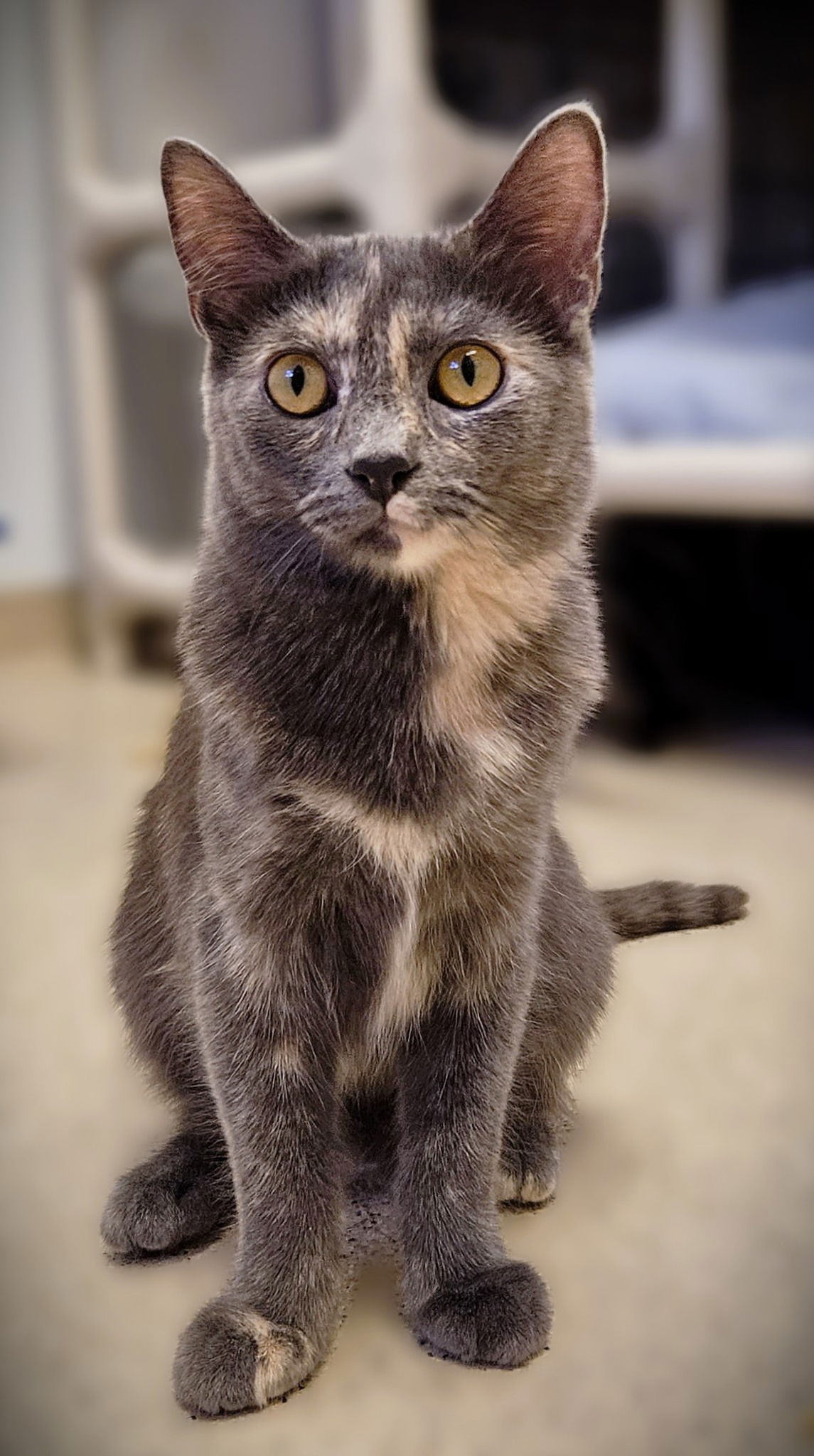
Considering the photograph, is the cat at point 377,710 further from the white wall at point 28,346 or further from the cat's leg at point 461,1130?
the white wall at point 28,346

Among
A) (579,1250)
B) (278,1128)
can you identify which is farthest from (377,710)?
(579,1250)

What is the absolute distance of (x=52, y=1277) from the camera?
58 centimetres

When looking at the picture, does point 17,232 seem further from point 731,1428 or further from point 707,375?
point 731,1428

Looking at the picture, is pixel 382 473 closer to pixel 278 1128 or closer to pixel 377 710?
pixel 377 710

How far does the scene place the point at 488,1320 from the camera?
21.1 inches

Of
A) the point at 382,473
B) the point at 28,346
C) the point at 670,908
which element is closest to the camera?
the point at 382,473

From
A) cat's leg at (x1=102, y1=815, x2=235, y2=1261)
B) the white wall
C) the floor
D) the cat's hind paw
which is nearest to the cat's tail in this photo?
the floor

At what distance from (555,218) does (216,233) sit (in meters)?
0.14

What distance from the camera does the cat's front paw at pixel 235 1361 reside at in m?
0.50

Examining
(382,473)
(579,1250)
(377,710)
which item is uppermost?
(382,473)

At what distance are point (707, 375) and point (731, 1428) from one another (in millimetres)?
1144

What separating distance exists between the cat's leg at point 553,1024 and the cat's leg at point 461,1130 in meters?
0.04

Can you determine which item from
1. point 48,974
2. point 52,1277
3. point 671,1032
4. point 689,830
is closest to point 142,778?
point 48,974

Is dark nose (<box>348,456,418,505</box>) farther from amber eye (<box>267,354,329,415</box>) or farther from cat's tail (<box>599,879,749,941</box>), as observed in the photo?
cat's tail (<box>599,879,749,941</box>)
